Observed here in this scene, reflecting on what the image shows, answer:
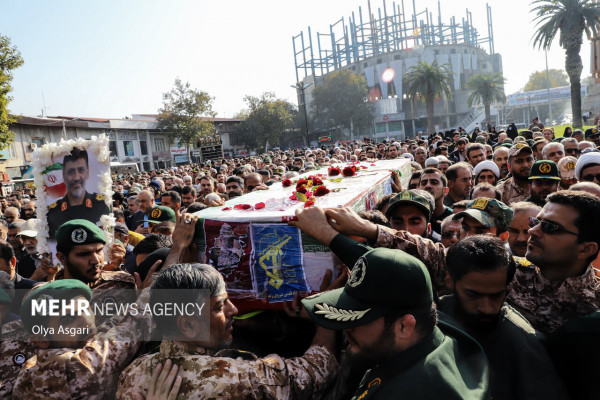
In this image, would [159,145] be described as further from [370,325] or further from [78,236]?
[370,325]

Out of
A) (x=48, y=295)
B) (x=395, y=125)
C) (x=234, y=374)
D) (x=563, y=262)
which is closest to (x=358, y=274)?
(x=234, y=374)

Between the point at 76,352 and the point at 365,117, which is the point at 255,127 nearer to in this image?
the point at 365,117

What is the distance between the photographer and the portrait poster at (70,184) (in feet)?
13.1

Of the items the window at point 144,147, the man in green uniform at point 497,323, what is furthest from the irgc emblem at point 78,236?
the window at point 144,147

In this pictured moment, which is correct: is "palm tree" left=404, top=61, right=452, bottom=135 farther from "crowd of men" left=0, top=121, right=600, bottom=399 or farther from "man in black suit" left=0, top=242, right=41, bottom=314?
"crowd of men" left=0, top=121, right=600, bottom=399

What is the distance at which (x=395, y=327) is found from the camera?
4.79ft

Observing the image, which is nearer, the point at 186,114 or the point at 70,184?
the point at 70,184

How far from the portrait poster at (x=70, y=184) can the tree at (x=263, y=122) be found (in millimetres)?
45899

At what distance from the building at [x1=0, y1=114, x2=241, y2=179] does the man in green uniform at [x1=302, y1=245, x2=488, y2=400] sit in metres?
26.0

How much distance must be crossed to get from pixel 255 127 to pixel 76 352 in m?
49.0

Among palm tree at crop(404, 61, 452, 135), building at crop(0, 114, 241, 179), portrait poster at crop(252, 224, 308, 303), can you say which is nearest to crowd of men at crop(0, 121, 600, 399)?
portrait poster at crop(252, 224, 308, 303)

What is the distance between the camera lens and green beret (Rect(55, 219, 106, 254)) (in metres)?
2.95

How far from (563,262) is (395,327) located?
4.02 feet

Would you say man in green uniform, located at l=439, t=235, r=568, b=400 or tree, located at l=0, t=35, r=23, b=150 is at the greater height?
tree, located at l=0, t=35, r=23, b=150
